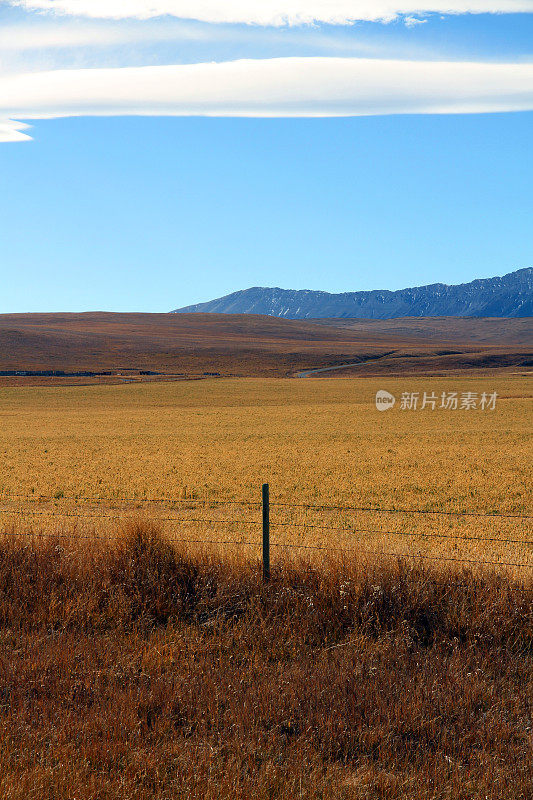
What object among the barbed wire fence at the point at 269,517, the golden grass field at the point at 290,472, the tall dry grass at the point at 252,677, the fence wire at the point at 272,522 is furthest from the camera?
the golden grass field at the point at 290,472

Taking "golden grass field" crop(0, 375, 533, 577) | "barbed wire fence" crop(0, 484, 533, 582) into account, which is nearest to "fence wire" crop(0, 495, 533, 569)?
"barbed wire fence" crop(0, 484, 533, 582)

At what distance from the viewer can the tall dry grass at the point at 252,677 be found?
5.06 meters

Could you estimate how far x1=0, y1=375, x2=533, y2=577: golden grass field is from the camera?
1573cm

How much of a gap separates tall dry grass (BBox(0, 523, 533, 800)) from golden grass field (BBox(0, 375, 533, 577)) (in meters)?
1.52

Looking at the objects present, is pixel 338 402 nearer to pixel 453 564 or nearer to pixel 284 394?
pixel 284 394

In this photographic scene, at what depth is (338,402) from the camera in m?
75.8

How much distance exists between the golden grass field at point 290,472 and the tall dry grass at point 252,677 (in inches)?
59.8

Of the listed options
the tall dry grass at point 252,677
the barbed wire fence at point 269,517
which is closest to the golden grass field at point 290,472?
the barbed wire fence at point 269,517

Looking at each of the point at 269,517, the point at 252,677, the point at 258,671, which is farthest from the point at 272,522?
the point at 252,677

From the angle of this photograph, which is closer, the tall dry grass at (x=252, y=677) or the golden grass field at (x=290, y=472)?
the tall dry grass at (x=252, y=677)

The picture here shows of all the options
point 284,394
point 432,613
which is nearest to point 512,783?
point 432,613

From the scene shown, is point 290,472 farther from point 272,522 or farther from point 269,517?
point 269,517

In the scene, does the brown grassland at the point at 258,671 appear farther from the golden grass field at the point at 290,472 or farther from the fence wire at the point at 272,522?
the golden grass field at the point at 290,472

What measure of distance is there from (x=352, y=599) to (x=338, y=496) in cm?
1401
